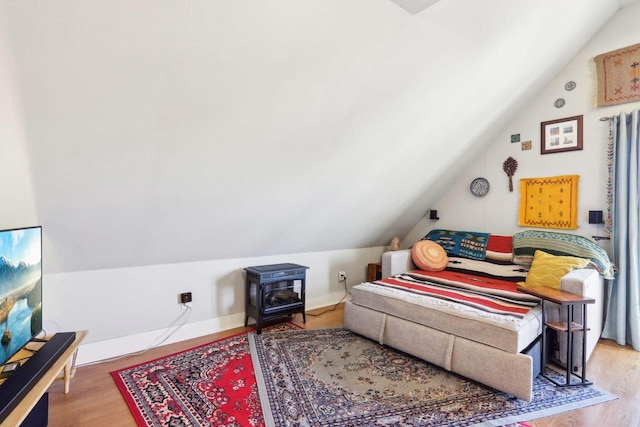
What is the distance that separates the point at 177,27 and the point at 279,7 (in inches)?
18.0

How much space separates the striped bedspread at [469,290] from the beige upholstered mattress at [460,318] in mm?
99

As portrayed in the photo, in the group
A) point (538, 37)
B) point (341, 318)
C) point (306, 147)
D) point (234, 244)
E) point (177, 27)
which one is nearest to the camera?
point (177, 27)

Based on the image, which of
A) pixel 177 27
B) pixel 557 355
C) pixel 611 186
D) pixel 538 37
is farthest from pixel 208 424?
pixel 611 186

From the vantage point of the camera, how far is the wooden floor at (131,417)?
1671mm

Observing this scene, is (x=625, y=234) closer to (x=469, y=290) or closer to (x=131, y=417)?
(x=469, y=290)

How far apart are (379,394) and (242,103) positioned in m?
1.91

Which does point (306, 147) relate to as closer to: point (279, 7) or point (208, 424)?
point (279, 7)

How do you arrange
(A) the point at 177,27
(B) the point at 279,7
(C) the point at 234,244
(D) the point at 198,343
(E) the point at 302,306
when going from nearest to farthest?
(A) the point at 177,27
(B) the point at 279,7
(D) the point at 198,343
(C) the point at 234,244
(E) the point at 302,306

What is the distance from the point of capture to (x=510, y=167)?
346cm

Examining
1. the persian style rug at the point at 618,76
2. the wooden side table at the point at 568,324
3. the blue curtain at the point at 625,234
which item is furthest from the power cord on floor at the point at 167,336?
the persian style rug at the point at 618,76

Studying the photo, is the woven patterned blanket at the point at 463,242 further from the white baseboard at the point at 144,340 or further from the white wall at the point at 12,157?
the white wall at the point at 12,157

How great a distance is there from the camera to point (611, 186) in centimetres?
276

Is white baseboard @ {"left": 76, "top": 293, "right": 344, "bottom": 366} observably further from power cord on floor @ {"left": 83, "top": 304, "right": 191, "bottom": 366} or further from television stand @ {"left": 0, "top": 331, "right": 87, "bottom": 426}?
television stand @ {"left": 0, "top": 331, "right": 87, "bottom": 426}

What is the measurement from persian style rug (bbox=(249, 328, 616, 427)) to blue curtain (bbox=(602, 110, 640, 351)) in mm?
1107
